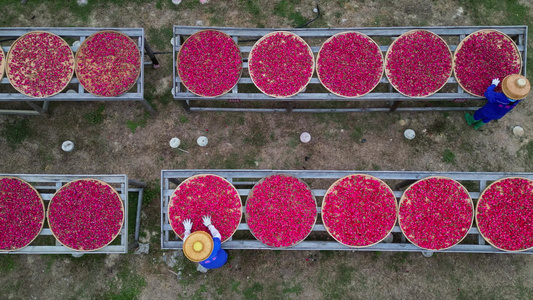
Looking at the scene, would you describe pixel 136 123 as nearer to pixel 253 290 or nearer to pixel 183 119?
pixel 183 119

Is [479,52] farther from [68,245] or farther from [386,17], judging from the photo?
[68,245]

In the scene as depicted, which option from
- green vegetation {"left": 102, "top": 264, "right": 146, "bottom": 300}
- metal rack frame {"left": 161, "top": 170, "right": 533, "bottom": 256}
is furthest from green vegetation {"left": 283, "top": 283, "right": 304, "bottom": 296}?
green vegetation {"left": 102, "top": 264, "right": 146, "bottom": 300}

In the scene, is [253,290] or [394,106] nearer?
[253,290]

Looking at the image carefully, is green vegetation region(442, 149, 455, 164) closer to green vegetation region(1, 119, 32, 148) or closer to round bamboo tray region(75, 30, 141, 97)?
round bamboo tray region(75, 30, 141, 97)

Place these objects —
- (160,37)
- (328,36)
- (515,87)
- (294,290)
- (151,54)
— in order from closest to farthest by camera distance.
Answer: (515,87) → (328,36) → (294,290) → (151,54) → (160,37)

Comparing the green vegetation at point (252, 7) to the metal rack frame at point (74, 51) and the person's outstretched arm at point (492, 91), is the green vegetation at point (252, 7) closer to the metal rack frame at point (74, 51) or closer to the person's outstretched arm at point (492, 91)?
the metal rack frame at point (74, 51)

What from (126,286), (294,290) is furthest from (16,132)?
(294,290)
